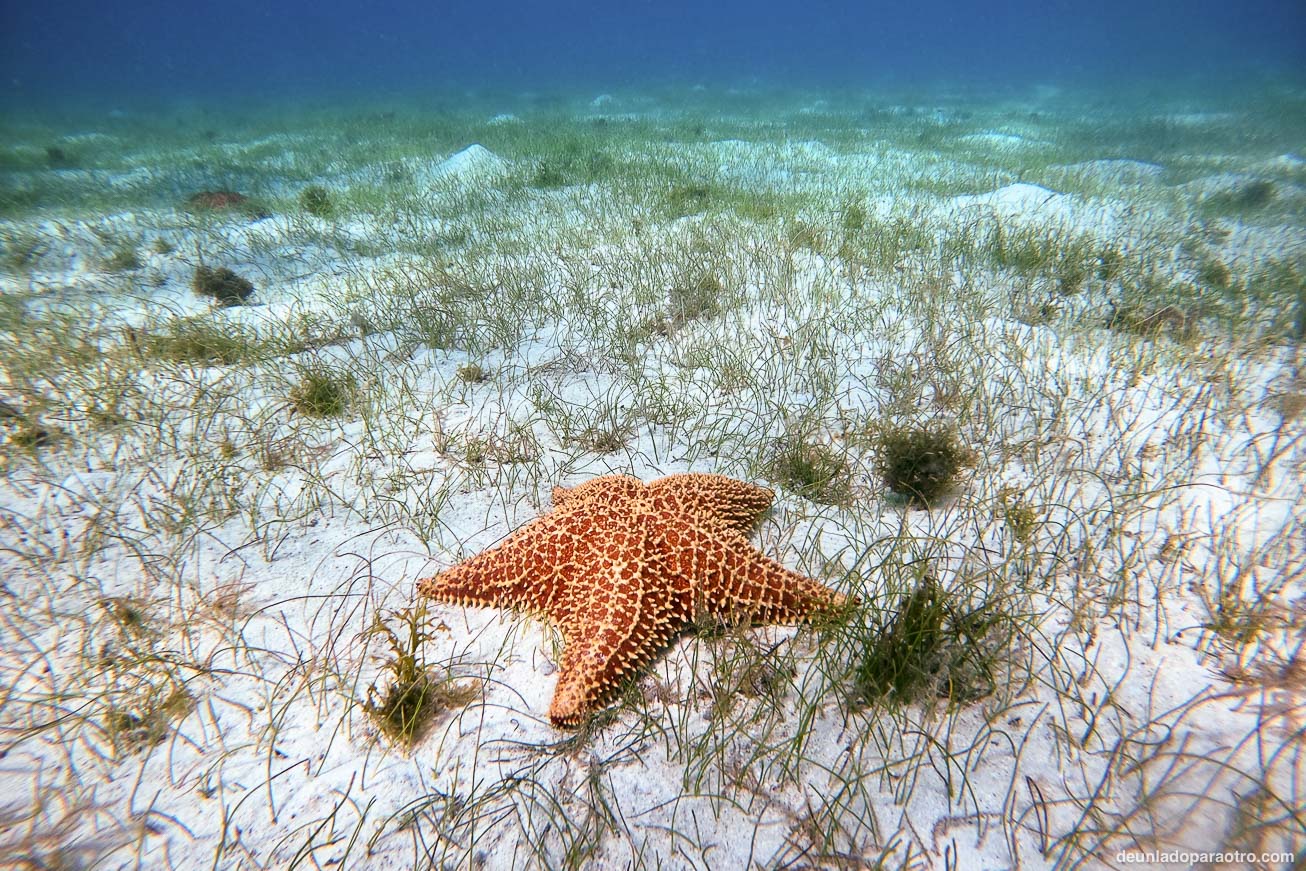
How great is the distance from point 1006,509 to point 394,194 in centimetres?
1375

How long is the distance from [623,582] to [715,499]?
0.89 metres

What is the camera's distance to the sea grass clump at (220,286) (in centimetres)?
712

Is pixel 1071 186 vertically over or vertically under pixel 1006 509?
over

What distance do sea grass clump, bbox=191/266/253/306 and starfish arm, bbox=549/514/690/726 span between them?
Result: 25.7 ft

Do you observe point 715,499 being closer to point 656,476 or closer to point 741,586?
point 741,586

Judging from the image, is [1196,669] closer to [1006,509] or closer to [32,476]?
[1006,509]

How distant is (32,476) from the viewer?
3.73 meters

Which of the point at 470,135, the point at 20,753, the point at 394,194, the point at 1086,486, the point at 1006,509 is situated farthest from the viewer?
the point at 470,135

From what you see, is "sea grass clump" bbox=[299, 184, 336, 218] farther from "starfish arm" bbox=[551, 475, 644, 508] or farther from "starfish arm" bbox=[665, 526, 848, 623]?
"starfish arm" bbox=[665, 526, 848, 623]

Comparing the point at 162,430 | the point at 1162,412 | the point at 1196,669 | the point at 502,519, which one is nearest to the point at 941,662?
the point at 1196,669

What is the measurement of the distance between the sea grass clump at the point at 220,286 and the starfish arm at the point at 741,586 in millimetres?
8095

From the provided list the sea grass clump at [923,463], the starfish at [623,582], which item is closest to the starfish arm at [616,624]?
the starfish at [623,582]

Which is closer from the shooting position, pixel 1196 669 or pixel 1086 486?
pixel 1196 669

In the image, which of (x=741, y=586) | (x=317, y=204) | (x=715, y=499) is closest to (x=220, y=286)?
(x=317, y=204)
